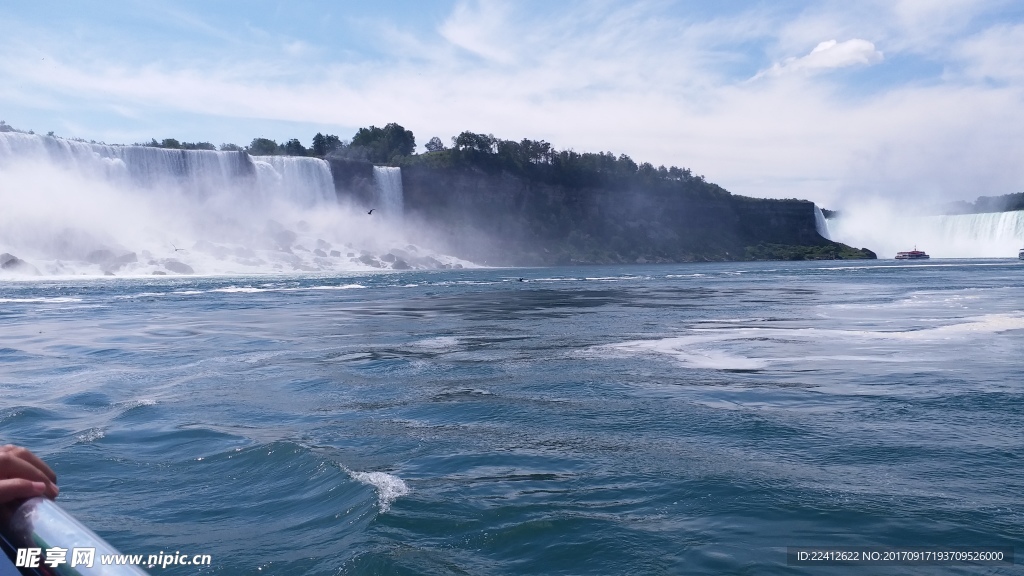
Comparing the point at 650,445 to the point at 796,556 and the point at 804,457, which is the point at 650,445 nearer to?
the point at 804,457

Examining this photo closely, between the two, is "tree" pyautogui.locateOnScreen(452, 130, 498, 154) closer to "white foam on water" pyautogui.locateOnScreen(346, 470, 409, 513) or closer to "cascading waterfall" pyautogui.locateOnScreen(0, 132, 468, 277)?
"cascading waterfall" pyautogui.locateOnScreen(0, 132, 468, 277)

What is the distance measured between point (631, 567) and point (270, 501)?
2.83 meters

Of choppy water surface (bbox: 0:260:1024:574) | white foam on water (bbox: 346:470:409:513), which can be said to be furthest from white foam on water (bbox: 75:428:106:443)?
white foam on water (bbox: 346:470:409:513)

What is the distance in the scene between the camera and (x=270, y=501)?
228 inches

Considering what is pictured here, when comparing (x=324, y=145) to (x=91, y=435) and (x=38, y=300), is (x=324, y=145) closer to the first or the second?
(x=38, y=300)

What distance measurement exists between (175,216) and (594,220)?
177 feet

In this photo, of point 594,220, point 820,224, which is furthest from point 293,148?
point 820,224

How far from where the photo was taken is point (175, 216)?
63.0 m

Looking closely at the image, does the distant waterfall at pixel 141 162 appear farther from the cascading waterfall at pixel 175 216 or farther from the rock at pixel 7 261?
the rock at pixel 7 261

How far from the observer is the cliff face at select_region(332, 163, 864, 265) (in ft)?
284

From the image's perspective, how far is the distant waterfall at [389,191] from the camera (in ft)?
264

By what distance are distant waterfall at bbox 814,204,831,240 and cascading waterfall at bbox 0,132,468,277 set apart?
6450 centimetres

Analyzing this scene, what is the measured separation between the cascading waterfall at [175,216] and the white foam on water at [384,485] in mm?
53623

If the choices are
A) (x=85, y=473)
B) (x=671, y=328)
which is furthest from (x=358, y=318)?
(x=85, y=473)
